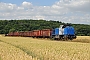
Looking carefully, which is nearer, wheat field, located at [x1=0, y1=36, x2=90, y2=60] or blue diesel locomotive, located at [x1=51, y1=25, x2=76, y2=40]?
wheat field, located at [x1=0, y1=36, x2=90, y2=60]

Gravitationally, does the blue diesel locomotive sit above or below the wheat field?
below

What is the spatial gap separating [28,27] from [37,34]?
103 metres

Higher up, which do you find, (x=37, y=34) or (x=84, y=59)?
(x=84, y=59)

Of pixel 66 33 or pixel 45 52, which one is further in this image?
pixel 66 33

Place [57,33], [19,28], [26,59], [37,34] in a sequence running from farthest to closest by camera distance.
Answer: [19,28] < [37,34] < [57,33] < [26,59]

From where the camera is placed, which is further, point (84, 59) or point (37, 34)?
point (37, 34)

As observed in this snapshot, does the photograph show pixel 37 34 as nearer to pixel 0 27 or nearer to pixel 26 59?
pixel 26 59

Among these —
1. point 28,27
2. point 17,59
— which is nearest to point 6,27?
point 28,27

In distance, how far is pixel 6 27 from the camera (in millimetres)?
179625

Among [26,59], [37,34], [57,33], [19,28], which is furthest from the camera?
[19,28]

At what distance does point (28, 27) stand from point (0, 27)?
22.7m

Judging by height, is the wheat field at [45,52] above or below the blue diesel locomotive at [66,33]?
above

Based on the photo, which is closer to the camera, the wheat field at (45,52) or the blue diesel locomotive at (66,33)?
the wheat field at (45,52)

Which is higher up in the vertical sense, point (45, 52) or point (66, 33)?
point (45, 52)
